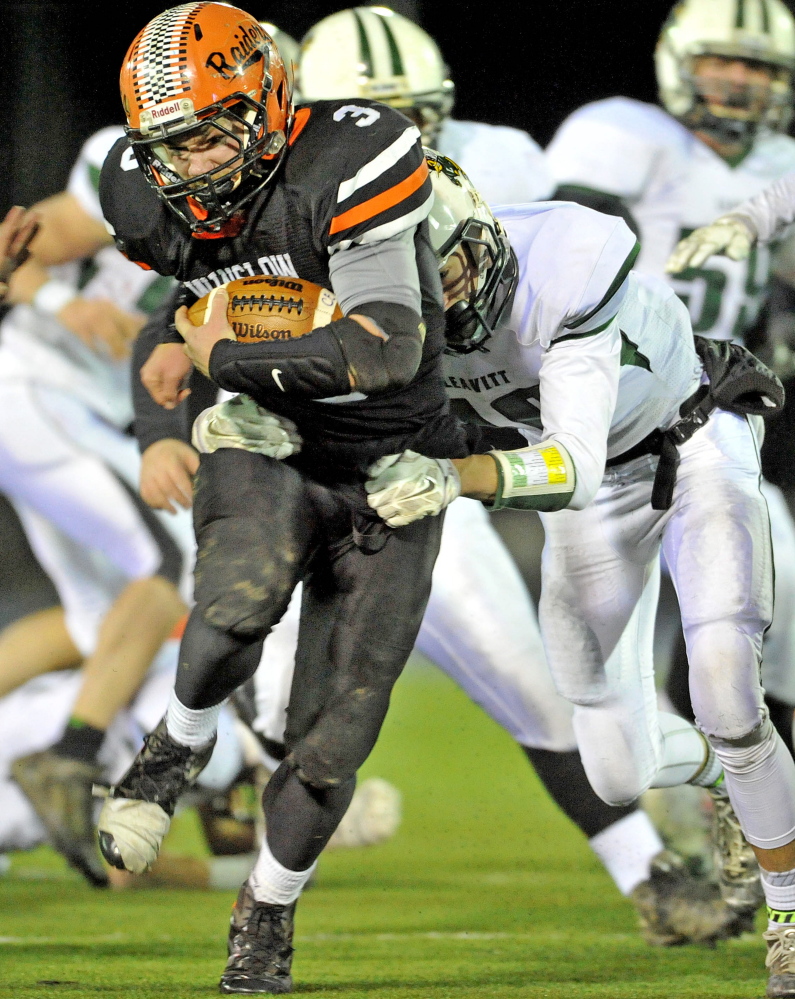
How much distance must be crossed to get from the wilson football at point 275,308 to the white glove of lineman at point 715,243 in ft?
4.19

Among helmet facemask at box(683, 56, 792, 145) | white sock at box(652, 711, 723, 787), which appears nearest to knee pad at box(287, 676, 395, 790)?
white sock at box(652, 711, 723, 787)

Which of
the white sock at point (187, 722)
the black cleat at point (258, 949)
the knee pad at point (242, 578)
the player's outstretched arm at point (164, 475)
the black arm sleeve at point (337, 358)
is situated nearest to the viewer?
the black arm sleeve at point (337, 358)

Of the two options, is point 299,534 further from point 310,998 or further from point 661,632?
point 661,632

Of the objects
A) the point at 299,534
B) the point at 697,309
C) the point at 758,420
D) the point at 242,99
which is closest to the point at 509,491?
the point at 299,534

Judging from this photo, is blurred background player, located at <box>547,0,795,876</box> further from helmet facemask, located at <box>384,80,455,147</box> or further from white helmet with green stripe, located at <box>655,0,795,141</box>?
helmet facemask, located at <box>384,80,455,147</box>

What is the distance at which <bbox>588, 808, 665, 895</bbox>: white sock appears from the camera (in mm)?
3146

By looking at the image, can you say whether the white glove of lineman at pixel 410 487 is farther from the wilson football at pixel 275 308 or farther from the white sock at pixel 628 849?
the white sock at pixel 628 849

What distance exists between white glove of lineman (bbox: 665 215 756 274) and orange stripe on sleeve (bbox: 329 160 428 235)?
1.23 metres

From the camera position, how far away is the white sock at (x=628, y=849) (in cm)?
315

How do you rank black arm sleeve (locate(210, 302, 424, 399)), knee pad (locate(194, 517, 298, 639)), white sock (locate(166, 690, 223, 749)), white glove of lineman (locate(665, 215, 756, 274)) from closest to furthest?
black arm sleeve (locate(210, 302, 424, 399)) → knee pad (locate(194, 517, 298, 639)) → white sock (locate(166, 690, 223, 749)) → white glove of lineman (locate(665, 215, 756, 274))

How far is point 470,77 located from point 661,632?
1.63 m

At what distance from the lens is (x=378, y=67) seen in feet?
11.0

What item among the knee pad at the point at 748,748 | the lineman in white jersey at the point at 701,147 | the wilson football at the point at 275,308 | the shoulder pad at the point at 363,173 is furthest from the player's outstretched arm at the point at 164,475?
the lineman in white jersey at the point at 701,147

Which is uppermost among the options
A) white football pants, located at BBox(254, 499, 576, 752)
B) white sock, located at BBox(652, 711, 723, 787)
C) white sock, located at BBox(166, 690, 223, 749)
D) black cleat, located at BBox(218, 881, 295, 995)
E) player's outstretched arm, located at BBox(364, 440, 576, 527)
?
player's outstretched arm, located at BBox(364, 440, 576, 527)
